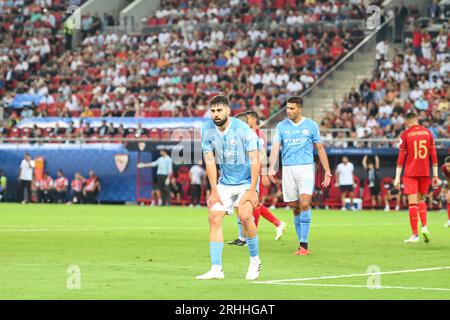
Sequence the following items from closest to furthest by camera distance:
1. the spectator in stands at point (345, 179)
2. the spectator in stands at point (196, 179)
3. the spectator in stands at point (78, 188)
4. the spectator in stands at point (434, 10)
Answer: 1. the spectator in stands at point (345, 179)
2. the spectator in stands at point (196, 179)
3. the spectator in stands at point (78, 188)
4. the spectator in stands at point (434, 10)

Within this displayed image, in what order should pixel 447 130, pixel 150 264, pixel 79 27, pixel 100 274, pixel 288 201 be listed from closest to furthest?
pixel 100 274 < pixel 150 264 < pixel 288 201 < pixel 447 130 < pixel 79 27

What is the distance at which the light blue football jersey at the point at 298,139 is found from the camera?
18.9 meters

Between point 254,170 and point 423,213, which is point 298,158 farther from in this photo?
point 254,170

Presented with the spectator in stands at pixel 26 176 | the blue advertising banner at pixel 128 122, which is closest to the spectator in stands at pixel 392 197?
the blue advertising banner at pixel 128 122

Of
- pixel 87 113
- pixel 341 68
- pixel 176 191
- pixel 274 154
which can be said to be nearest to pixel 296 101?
pixel 274 154

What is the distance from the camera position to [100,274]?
47.3 feet

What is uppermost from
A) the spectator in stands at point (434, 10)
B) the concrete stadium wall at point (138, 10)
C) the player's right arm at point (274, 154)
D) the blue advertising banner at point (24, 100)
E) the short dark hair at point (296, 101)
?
the concrete stadium wall at point (138, 10)

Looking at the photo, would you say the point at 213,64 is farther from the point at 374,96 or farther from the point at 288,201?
the point at 288,201

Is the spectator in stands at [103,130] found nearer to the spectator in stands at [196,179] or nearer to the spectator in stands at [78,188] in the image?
the spectator in stands at [78,188]

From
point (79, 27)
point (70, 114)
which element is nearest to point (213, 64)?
point (70, 114)

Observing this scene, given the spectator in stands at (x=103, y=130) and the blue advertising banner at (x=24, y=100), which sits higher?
the blue advertising banner at (x=24, y=100)

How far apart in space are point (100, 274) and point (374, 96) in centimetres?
2825

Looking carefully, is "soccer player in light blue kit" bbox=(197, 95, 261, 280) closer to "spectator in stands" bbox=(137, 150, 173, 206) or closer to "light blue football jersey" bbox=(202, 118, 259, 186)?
"light blue football jersey" bbox=(202, 118, 259, 186)

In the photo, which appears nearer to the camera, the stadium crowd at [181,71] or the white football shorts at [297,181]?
the white football shorts at [297,181]
